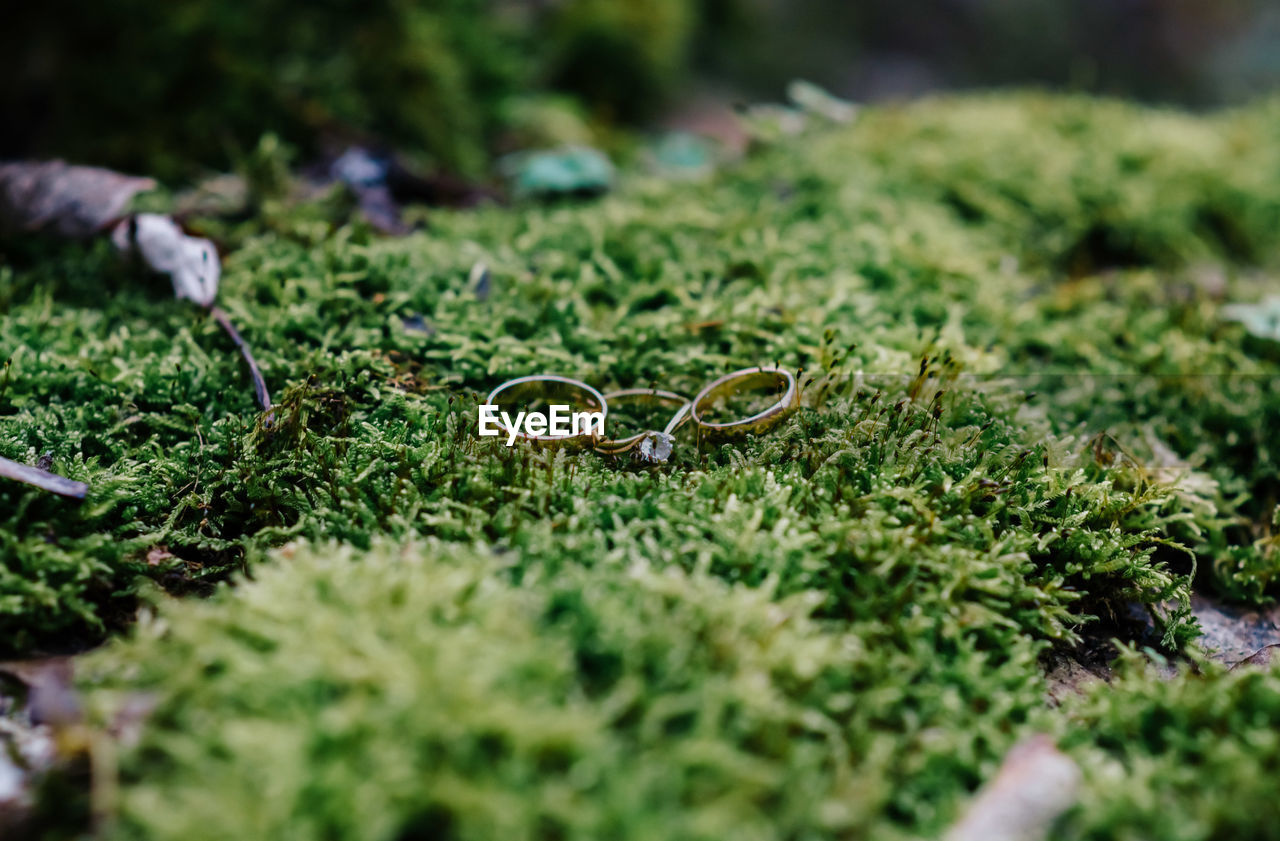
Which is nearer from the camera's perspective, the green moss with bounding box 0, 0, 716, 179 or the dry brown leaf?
the dry brown leaf

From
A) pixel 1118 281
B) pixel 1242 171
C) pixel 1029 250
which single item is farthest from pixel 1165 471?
pixel 1242 171

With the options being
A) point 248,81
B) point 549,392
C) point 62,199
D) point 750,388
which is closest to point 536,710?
point 549,392

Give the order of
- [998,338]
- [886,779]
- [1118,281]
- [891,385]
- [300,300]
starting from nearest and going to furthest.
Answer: [886,779] → [891,385] → [300,300] → [998,338] → [1118,281]

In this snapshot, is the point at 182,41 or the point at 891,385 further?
the point at 182,41

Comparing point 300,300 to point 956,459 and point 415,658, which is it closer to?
point 415,658

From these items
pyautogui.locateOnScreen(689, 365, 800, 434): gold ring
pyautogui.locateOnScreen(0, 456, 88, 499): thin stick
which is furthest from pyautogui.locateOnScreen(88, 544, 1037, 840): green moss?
pyautogui.locateOnScreen(689, 365, 800, 434): gold ring

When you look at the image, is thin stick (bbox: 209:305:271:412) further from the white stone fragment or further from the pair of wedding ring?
the pair of wedding ring
